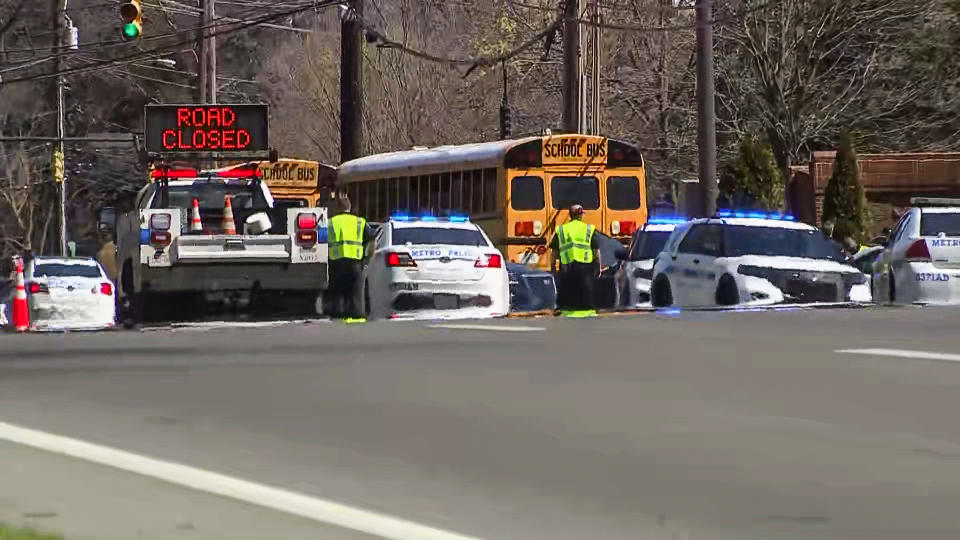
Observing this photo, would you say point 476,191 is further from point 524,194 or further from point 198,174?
point 198,174

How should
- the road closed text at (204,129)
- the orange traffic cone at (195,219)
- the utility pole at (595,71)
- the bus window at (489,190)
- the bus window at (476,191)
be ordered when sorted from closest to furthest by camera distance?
the orange traffic cone at (195,219) < the road closed text at (204,129) < the bus window at (489,190) < the bus window at (476,191) < the utility pole at (595,71)

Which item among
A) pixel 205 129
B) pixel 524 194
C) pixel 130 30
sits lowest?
pixel 524 194

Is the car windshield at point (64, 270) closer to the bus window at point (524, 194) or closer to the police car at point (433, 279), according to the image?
the bus window at point (524, 194)

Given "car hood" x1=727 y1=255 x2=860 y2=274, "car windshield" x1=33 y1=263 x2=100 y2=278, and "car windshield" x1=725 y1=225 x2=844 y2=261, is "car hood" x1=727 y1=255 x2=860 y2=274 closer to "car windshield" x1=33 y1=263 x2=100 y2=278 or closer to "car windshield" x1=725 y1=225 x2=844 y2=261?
"car windshield" x1=725 y1=225 x2=844 y2=261

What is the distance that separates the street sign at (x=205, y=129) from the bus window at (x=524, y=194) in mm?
6545

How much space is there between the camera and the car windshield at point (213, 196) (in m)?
26.9

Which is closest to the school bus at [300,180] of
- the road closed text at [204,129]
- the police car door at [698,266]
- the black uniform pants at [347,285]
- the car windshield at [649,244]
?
the road closed text at [204,129]

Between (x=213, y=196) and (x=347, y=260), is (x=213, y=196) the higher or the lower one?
the higher one

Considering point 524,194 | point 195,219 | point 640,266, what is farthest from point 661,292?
point 524,194

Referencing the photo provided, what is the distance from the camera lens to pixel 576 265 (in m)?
27.1

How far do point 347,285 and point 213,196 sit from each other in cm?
248

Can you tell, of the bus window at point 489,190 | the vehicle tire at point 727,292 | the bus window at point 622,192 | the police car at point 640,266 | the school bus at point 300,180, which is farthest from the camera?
the school bus at point 300,180

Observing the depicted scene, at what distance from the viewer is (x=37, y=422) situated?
39.3 feet

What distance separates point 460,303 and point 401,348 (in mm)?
8561
